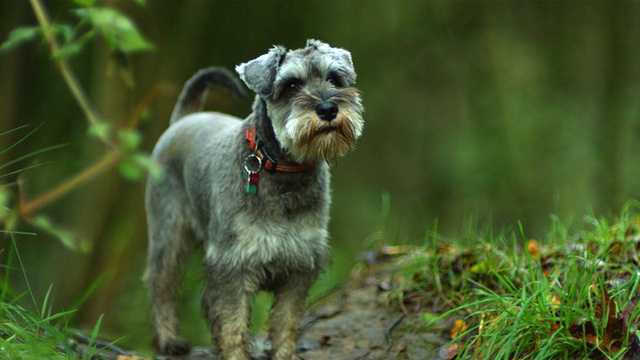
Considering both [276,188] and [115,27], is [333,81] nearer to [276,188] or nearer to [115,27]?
[276,188]

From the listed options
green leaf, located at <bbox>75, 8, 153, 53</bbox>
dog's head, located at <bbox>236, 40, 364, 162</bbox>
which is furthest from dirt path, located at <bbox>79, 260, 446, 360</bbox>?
green leaf, located at <bbox>75, 8, 153, 53</bbox>

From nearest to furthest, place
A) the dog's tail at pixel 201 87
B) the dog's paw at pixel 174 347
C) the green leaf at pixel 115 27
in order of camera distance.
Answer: the green leaf at pixel 115 27 < the dog's paw at pixel 174 347 < the dog's tail at pixel 201 87

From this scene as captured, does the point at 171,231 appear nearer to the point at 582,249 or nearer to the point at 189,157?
the point at 189,157

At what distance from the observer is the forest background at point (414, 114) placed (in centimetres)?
871

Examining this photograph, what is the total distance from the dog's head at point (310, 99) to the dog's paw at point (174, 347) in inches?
69.1

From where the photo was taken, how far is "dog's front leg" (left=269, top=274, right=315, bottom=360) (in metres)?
4.61

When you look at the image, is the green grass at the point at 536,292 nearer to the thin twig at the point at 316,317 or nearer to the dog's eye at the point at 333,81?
the thin twig at the point at 316,317

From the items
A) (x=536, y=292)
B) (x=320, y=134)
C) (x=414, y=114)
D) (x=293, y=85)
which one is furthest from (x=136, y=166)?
(x=414, y=114)

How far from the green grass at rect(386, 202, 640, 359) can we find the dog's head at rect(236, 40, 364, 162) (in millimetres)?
1140

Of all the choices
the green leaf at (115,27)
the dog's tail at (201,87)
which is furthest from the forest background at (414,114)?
the green leaf at (115,27)

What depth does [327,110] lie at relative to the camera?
4031mm

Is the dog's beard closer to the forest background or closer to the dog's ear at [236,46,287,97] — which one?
the dog's ear at [236,46,287,97]

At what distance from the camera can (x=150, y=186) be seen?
557 centimetres

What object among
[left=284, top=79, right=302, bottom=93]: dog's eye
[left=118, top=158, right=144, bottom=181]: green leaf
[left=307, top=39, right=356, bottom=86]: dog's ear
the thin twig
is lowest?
the thin twig
